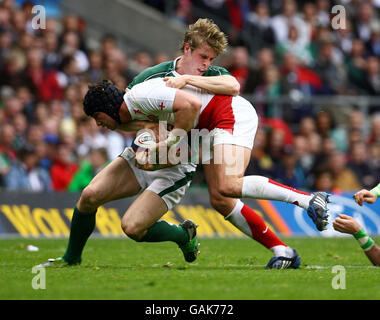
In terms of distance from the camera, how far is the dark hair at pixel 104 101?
747cm

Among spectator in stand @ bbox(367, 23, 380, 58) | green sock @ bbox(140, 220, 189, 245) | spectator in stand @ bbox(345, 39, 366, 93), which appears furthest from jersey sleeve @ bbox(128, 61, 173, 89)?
spectator in stand @ bbox(367, 23, 380, 58)

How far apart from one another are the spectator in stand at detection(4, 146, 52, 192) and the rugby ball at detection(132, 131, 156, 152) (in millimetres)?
5694

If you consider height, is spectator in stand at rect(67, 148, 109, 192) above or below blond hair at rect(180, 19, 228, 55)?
below

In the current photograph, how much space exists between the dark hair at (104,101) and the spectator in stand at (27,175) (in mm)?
5747

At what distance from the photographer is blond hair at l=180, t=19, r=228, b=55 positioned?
25.5 ft

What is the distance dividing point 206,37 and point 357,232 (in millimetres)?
2336

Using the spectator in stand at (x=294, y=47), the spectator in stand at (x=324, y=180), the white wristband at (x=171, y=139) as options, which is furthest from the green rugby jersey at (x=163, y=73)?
the spectator in stand at (x=294, y=47)

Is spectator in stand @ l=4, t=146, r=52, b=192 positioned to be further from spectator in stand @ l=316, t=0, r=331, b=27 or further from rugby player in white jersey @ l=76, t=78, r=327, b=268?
spectator in stand @ l=316, t=0, r=331, b=27

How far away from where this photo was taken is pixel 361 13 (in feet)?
60.9

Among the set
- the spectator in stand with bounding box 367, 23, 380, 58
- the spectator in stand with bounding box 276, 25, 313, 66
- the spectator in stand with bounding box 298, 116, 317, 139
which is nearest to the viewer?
the spectator in stand with bounding box 298, 116, 317, 139

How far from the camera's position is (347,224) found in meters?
7.55

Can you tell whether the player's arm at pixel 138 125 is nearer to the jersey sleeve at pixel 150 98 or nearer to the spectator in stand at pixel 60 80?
the jersey sleeve at pixel 150 98
